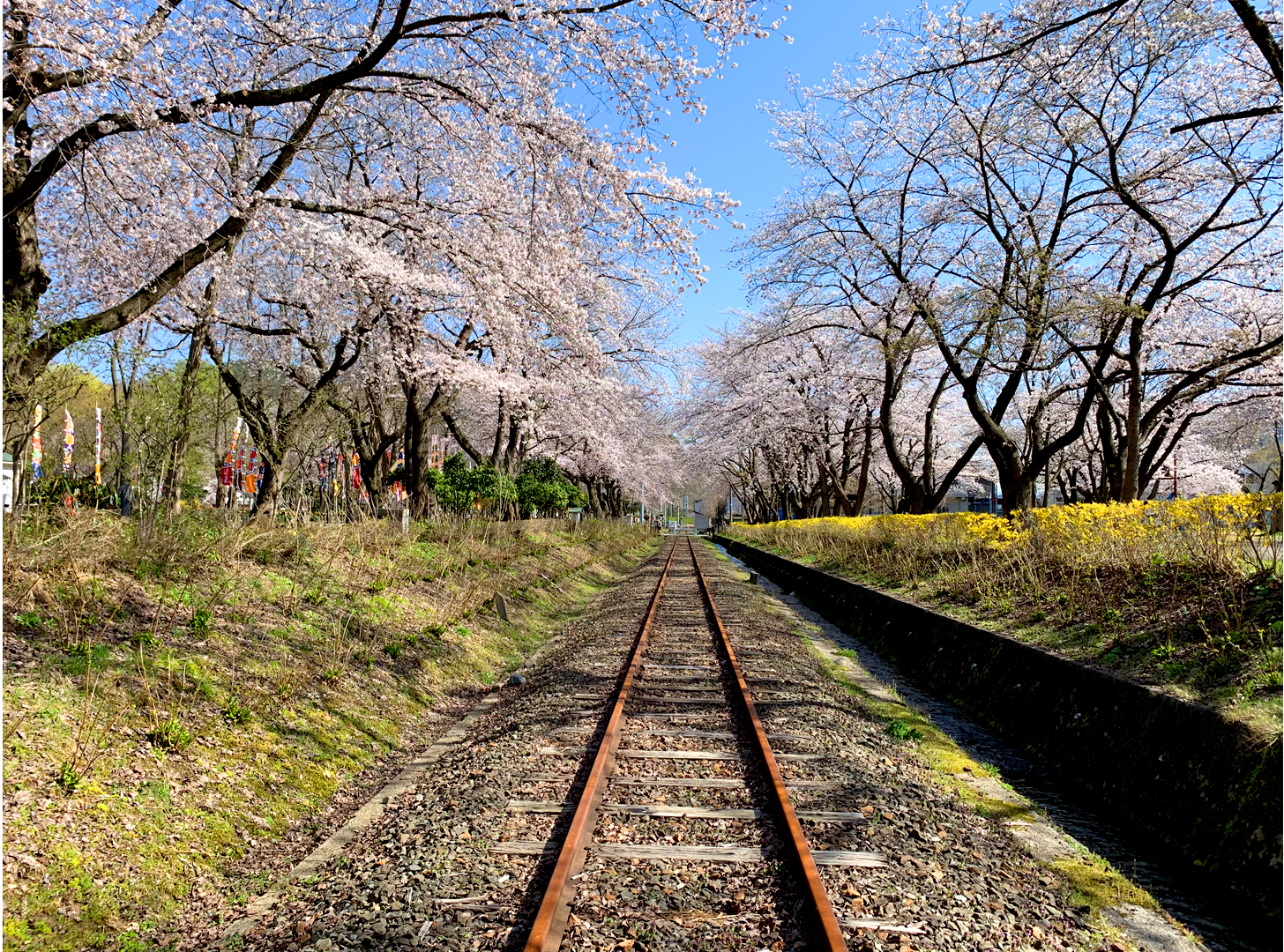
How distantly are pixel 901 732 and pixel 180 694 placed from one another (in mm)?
6208

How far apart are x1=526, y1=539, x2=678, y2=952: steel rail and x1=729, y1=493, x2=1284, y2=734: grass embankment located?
4.13 metres

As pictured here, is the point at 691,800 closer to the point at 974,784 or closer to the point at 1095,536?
the point at 974,784

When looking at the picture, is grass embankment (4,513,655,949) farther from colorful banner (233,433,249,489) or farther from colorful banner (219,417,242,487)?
colorful banner (219,417,242,487)

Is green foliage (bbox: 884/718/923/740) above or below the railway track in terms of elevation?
below

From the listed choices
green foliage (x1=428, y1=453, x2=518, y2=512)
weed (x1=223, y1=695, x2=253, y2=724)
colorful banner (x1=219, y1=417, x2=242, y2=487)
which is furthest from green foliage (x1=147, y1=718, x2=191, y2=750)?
green foliage (x1=428, y1=453, x2=518, y2=512)

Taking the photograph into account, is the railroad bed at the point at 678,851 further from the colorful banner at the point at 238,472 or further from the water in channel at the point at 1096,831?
the colorful banner at the point at 238,472

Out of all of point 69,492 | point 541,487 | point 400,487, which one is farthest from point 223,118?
point 400,487

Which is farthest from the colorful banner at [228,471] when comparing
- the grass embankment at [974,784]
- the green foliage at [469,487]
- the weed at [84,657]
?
the grass embankment at [974,784]

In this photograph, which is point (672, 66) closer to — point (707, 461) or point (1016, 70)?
point (1016, 70)

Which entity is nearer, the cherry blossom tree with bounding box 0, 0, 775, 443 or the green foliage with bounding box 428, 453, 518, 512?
the cherry blossom tree with bounding box 0, 0, 775, 443

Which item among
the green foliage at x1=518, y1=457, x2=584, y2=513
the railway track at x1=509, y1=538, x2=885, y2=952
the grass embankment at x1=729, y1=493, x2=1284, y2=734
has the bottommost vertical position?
the railway track at x1=509, y1=538, x2=885, y2=952

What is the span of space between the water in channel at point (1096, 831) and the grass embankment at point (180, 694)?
527 centimetres

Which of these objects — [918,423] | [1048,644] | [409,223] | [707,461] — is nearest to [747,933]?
[1048,644]

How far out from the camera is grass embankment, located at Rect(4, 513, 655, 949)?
3811 mm
